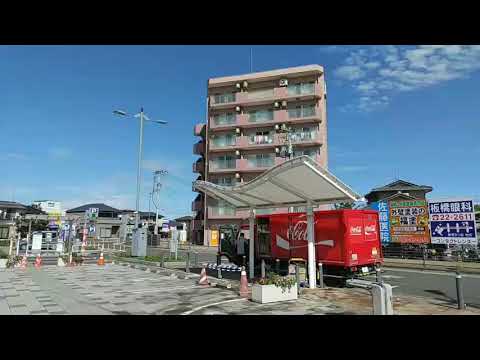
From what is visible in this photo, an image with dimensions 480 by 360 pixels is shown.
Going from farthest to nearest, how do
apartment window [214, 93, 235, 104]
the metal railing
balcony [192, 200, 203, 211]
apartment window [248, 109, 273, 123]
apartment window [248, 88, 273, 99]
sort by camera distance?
1. balcony [192, 200, 203, 211]
2. apartment window [214, 93, 235, 104]
3. apartment window [248, 88, 273, 99]
4. apartment window [248, 109, 273, 123]
5. the metal railing

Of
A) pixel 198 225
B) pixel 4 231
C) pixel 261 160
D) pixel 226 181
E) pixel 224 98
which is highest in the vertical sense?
pixel 224 98

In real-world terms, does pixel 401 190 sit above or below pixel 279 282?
above

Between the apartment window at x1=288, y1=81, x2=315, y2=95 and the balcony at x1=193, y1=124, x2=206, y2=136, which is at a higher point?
the apartment window at x1=288, y1=81, x2=315, y2=95

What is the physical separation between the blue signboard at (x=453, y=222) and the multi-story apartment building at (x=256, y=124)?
22.3 meters

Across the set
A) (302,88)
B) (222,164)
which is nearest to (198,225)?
(222,164)

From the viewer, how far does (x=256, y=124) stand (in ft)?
145

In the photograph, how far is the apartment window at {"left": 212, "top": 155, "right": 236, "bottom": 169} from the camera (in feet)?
Result: 143

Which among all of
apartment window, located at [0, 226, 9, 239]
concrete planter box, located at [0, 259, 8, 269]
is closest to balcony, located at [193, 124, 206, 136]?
apartment window, located at [0, 226, 9, 239]

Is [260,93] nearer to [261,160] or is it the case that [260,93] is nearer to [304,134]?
[304,134]

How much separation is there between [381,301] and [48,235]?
2709cm

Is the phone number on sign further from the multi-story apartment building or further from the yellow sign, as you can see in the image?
the yellow sign

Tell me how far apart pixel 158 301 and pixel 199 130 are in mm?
40295

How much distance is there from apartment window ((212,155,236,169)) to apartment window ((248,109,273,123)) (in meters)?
5.56
